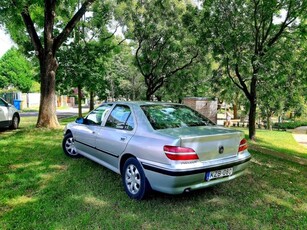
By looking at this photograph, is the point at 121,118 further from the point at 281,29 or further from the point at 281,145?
the point at 281,145

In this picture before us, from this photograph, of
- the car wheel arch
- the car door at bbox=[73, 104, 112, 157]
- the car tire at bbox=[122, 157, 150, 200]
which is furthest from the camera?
the car door at bbox=[73, 104, 112, 157]

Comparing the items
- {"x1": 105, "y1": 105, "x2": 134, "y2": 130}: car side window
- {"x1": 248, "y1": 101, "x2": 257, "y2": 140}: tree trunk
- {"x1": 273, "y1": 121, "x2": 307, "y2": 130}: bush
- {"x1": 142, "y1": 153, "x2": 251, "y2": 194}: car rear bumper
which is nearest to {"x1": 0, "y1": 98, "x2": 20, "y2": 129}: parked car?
{"x1": 105, "y1": 105, "x2": 134, "y2": 130}: car side window

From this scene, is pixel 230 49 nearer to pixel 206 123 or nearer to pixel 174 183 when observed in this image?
pixel 206 123

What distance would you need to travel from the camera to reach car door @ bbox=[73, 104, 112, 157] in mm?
4734

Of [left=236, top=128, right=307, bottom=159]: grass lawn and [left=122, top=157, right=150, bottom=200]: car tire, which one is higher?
[left=122, top=157, right=150, bottom=200]: car tire

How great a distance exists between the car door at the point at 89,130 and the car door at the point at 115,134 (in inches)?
8.4

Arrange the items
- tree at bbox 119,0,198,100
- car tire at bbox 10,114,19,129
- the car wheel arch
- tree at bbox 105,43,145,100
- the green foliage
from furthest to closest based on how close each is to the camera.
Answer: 1. the green foliage
2. tree at bbox 105,43,145,100
3. tree at bbox 119,0,198,100
4. car tire at bbox 10,114,19,129
5. the car wheel arch

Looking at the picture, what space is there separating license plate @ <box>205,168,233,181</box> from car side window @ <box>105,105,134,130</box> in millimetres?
1337

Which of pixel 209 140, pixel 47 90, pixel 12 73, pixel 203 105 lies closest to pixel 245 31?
pixel 203 105

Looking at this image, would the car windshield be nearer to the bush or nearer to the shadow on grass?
the shadow on grass

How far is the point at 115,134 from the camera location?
4094mm

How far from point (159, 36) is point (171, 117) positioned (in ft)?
44.4

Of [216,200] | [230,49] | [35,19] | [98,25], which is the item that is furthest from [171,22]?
[216,200]

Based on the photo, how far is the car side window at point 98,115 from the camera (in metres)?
4.77
